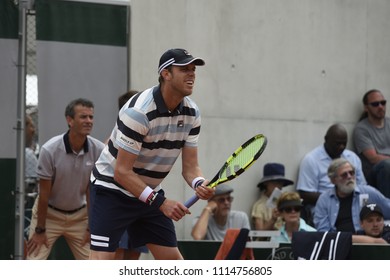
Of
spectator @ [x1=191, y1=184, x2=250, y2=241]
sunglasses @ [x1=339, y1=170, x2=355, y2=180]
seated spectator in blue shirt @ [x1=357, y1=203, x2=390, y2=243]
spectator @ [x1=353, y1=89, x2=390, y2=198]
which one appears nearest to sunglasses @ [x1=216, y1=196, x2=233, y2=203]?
spectator @ [x1=191, y1=184, x2=250, y2=241]

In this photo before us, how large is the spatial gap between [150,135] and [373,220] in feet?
11.4

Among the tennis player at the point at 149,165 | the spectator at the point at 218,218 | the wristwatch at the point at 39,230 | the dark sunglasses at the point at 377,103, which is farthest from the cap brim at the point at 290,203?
the tennis player at the point at 149,165

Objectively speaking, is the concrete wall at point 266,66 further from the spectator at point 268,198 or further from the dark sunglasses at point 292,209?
the dark sunglasses at point 292,209

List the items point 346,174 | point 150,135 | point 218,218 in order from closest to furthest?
1. point 150,135
2. point 346,174
3. point 218,218

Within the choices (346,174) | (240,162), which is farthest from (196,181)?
(346,174)

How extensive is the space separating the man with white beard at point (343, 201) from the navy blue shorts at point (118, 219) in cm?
337

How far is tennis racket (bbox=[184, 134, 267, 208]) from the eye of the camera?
21.7 feet

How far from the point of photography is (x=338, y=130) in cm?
1112

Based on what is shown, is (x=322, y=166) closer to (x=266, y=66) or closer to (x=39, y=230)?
(x=266, y=66)

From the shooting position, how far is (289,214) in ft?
33.1

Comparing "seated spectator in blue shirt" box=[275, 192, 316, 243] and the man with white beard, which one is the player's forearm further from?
the man with white beard

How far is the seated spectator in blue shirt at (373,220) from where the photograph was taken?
9.41 metres
